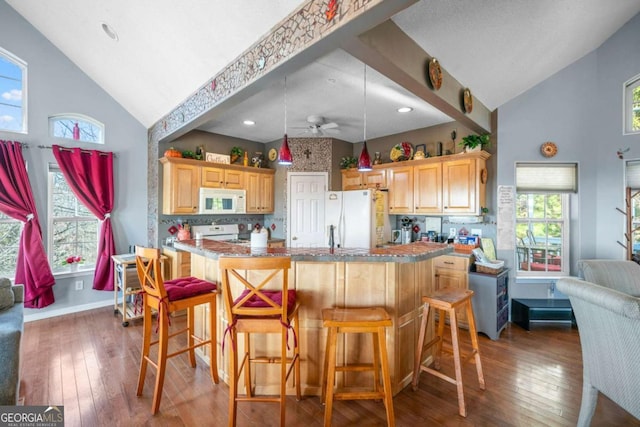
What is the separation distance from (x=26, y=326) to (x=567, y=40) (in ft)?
23.1

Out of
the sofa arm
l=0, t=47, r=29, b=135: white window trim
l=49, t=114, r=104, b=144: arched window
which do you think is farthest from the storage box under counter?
l=0, t=47, r=29, b=135: white window trim

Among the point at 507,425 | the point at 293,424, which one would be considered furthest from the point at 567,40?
the point at 293,424

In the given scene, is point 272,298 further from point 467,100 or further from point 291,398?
point 467,100

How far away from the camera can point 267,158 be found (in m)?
5.71

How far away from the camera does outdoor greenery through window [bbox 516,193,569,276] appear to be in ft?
13.0

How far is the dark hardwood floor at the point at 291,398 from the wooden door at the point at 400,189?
7.09 ft

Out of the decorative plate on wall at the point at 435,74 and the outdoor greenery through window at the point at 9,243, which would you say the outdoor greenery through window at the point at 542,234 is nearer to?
the decorative plate on wall at the point at 435,74

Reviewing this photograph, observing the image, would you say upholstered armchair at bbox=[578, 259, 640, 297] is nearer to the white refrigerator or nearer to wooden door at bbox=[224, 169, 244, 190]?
the white refrigerator

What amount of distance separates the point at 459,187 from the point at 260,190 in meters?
3.27

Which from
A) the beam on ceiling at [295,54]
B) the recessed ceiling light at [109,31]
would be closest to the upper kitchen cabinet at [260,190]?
the beam on ceiling at [295,54]

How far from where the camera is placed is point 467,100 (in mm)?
3258

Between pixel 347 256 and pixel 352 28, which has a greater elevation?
pixel 352 28

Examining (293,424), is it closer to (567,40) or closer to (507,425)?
(507,425)

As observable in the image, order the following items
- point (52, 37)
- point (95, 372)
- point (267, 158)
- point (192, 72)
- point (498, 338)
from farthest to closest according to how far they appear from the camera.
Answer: point (267, 158), point (52, 37), point (498, 338), point (192, 72), point (95, 372)
